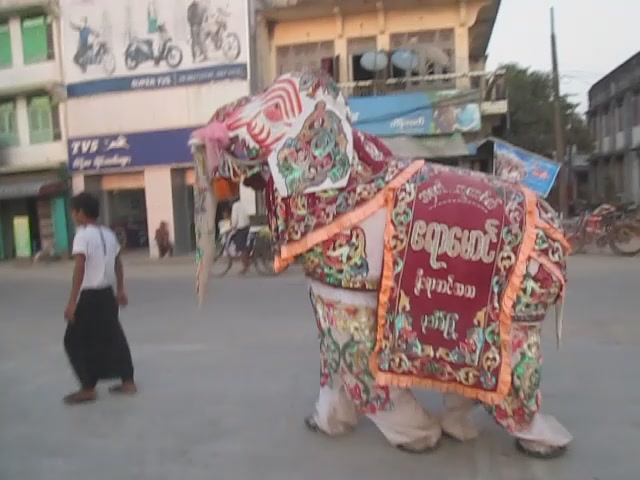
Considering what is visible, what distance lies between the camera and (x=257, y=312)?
8281 millimetres

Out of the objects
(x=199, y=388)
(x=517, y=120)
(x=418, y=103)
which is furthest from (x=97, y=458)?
(x=517, y=120)

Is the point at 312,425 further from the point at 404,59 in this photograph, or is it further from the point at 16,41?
the point at 16,41

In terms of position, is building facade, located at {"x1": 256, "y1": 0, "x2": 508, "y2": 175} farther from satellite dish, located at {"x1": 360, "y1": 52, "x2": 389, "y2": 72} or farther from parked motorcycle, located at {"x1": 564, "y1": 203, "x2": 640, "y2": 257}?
parked motorcycle, located at {"x1": 564, "y1": 203, "x2": 640, "y2": 257}

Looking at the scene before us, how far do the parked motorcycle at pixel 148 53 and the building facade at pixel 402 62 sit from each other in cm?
224

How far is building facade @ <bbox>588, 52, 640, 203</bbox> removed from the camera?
27.6 m

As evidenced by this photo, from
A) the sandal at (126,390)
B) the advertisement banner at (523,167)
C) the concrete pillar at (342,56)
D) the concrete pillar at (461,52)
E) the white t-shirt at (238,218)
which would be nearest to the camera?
the sandal at (126,390)

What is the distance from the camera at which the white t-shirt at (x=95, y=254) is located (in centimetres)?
466

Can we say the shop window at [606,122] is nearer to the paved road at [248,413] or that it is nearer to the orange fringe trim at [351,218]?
the paved road at [248,413]

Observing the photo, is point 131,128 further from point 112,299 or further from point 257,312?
point 112,299

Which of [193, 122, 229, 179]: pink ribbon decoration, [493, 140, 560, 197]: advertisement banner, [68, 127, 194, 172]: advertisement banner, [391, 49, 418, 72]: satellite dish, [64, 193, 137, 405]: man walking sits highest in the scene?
[391, 49, 418, 72]: satellite dish

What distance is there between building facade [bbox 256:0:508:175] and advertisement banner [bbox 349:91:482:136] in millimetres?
24

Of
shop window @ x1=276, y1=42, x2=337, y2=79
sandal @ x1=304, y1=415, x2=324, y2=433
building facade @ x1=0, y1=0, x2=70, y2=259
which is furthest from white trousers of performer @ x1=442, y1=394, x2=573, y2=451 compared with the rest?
building facade @ x1=0, y1=0, x2=70, y2=259

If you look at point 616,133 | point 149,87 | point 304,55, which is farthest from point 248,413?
point 616,133

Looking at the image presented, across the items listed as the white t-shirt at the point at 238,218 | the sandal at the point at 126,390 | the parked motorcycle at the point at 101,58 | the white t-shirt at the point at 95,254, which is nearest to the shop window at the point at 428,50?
the white t-shirt at the point at 238,218
